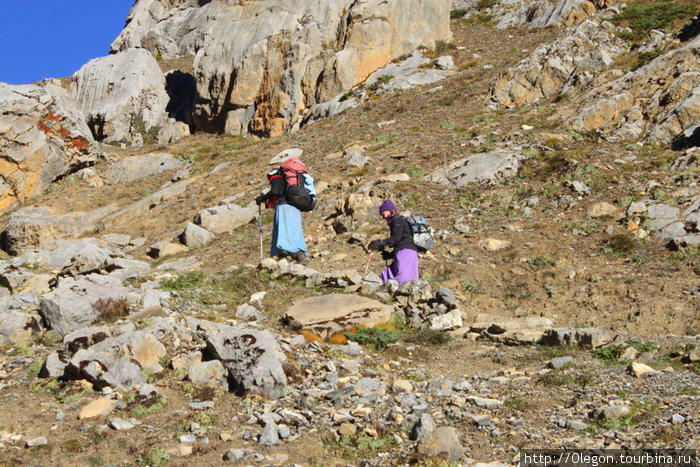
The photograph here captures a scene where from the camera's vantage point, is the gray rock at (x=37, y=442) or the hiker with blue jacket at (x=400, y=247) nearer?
the gray rock at (x=37, y=442)

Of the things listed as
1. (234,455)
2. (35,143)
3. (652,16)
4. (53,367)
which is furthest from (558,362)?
(35,143)

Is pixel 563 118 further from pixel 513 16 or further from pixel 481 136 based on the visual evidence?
pixel 513 16

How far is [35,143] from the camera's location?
82.3 ft

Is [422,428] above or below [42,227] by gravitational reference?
below

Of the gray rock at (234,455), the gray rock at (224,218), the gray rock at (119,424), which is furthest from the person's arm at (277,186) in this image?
the gray rock at (234,455)

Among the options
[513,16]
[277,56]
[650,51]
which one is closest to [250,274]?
[650,51]

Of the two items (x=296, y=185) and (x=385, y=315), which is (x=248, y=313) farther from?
(x=296, y=185)

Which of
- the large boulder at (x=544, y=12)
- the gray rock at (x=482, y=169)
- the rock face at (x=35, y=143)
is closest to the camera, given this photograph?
the gray rock at (x=482, y=169)

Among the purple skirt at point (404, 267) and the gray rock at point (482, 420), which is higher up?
the purple skirt at point (404, 267)

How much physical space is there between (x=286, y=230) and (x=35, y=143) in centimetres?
1871

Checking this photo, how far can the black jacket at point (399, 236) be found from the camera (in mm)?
10703

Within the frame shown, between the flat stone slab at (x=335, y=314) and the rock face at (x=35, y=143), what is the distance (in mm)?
20575

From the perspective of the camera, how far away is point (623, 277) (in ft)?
35.9

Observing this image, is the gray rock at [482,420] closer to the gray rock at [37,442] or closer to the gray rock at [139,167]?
the gray rock at [37,442]
